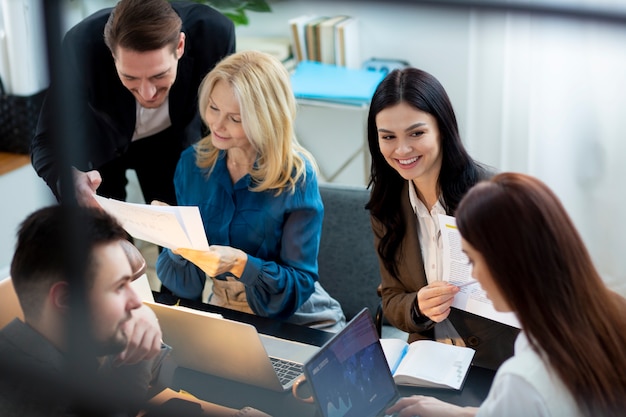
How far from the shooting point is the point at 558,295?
92cm

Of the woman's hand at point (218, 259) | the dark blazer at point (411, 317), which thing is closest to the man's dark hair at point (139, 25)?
the woman's hand at point (218, 259)

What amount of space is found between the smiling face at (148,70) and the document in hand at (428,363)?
2.44 ft

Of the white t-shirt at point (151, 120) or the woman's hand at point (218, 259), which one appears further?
the white t-shirt at point (151, 120)

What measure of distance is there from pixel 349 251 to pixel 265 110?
1.76ft

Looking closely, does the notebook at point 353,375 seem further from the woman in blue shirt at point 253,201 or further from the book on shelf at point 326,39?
the book on shelf at point 326,39

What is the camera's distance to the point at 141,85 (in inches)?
66.7

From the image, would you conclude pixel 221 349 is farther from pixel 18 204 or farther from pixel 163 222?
pixel 18 204

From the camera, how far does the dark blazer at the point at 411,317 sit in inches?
61.5

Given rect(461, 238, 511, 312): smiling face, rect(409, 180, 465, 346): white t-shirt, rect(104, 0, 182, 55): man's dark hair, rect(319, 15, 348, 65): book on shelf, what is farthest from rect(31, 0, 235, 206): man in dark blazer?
rect(319, 15, 348, 65): book on shelf

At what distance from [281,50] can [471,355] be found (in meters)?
1.91

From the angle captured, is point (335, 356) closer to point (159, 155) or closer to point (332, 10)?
point (332, 10)

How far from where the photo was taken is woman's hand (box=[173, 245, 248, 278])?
1.67 meters

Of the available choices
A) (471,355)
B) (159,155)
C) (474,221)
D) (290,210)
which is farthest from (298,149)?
(474,221)

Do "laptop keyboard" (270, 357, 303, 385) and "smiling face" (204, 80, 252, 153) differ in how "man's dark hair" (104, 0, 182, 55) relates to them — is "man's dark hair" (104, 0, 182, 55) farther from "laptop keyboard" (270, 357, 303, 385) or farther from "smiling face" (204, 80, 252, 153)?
"laptop keyboard" (270, 357, 303, 385)
